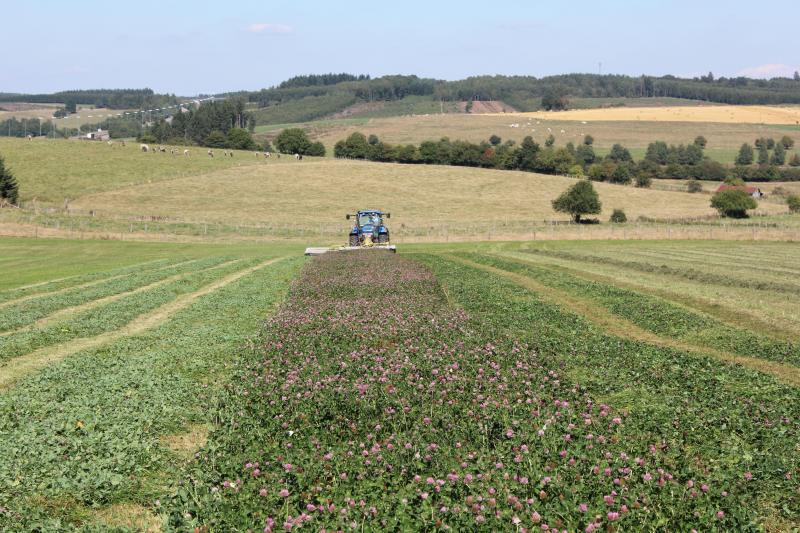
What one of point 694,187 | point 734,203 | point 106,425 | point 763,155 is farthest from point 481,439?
point 763,155

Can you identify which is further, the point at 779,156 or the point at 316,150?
the point at 316,150

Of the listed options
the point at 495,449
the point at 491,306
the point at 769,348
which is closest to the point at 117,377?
the point at 495,449

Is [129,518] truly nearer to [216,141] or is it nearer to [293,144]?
[293,144]

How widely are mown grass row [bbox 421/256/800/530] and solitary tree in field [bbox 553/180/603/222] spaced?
252ft

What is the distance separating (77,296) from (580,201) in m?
75.9

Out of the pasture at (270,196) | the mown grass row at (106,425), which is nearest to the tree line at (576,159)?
the pasture at (270,196)

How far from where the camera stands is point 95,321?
23.6 metres

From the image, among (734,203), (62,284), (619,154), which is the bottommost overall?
(734,203)

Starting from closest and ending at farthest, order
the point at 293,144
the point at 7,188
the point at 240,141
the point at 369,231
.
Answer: the point at 369,231 < the point at 7,188 < the point at 293,144 < the point at 240,141

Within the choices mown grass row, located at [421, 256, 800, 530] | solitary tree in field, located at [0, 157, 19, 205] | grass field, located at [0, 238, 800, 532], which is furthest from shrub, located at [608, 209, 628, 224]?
mown grass row, located at [421, 256, 800, 530]

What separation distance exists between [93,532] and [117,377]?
7.60 m

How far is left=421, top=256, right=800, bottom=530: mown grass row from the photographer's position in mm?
9133

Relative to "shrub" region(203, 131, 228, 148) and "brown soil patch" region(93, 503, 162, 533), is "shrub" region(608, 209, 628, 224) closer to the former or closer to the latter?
"brown soil patch" region(93, 503, 162, 533)

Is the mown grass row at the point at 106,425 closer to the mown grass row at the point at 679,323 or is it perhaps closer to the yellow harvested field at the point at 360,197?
the mown grass row at the point at 679,323
